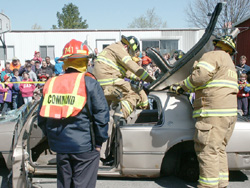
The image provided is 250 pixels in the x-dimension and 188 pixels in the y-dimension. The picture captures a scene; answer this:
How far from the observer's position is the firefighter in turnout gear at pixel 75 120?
2174mm

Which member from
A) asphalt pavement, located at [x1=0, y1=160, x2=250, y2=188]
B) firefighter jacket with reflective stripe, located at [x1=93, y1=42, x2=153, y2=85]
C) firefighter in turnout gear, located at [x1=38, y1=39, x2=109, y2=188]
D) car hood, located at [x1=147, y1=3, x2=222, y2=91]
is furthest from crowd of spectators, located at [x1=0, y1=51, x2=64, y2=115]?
firefighter in turnout gear, located at [x1=38, y1=39, x2=109, y2=188]

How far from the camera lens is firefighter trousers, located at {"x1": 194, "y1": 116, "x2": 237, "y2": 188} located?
3053 mm

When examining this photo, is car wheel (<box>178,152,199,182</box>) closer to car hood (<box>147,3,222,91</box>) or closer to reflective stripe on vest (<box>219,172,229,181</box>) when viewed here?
reflective stripe on vest (<box>219,172,229,181</box>)

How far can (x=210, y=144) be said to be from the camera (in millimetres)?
3062

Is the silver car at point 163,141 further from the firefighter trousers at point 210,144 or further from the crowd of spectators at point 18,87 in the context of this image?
the crowd of spectators at point 18,87

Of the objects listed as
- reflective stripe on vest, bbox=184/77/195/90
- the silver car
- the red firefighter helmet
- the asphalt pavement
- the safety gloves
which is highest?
the red firefighter helmet

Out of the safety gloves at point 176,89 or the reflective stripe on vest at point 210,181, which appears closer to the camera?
the reflective stripe on vest at point 210,181

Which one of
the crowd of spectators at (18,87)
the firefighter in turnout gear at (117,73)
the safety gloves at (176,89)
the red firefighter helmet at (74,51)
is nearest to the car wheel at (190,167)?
the safety gloves at (176,89)

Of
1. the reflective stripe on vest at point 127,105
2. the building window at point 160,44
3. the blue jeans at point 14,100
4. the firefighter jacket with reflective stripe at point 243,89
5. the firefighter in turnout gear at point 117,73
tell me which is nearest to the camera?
the reflective stripe on vest at point 127,105

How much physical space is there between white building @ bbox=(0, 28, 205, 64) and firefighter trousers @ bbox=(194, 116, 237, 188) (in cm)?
1077

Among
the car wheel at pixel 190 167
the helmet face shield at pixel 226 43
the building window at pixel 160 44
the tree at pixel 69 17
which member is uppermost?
the tree at pixel 69 17

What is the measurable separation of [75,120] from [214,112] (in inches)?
69.9

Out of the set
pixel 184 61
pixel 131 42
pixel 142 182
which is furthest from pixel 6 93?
pixel 184 61

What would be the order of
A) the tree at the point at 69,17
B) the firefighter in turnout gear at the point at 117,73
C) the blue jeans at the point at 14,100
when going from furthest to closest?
the tree at the point at 69,17, the blue jeans at the point at 14,100, the firefighter in turnout gear at the point at 117,73
